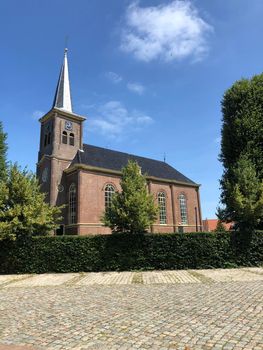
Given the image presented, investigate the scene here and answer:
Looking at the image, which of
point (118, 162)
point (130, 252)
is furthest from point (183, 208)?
point (130, 252)

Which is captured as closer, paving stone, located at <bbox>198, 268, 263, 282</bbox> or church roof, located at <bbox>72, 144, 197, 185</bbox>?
paving stone, located at <bbox>198, 268, 263, 282</bbox>

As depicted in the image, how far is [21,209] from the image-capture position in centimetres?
1888

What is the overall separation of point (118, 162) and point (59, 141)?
8.55 m

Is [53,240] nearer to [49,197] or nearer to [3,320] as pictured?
[3,320]

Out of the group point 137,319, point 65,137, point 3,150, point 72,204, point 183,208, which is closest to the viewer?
point 137,319

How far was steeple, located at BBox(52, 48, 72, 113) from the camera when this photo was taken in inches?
1566

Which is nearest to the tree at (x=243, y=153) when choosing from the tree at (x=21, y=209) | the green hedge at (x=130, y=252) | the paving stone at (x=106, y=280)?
the green hedge at (x=130, y=252)

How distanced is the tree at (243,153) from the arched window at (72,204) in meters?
18.5

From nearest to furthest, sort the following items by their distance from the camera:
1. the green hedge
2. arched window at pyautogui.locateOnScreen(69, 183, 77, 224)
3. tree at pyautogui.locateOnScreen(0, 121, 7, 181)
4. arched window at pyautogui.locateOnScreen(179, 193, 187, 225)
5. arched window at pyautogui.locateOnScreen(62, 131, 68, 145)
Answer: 1. the green hedge
2. tree at pyautogui.locateOnScreen(0, 121, 7, 181)
3. arched window at pyautogui.locateOnScreen(69, 183, 77, 224)
4. arched window at pyautogui.locateOnScreen(62, 131, 68, 145)
5. arched window at pyautogui.locateOnScreen(179, 193, 187, 225)

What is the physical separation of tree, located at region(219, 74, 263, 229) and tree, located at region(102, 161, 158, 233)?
539 centimetres

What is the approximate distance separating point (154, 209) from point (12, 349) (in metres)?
15.6

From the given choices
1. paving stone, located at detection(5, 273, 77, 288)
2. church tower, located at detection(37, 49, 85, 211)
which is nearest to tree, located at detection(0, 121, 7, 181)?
church tower, located at detection(37, 49, 85, 211)

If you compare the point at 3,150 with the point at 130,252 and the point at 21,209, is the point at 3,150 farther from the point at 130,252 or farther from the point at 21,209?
the point at 130,252

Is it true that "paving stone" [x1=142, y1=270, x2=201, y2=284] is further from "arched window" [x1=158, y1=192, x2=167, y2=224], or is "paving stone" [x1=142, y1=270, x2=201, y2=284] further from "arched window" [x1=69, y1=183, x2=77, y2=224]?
"arched window" [x1=158, y1=192, x2=167, y2=224]
